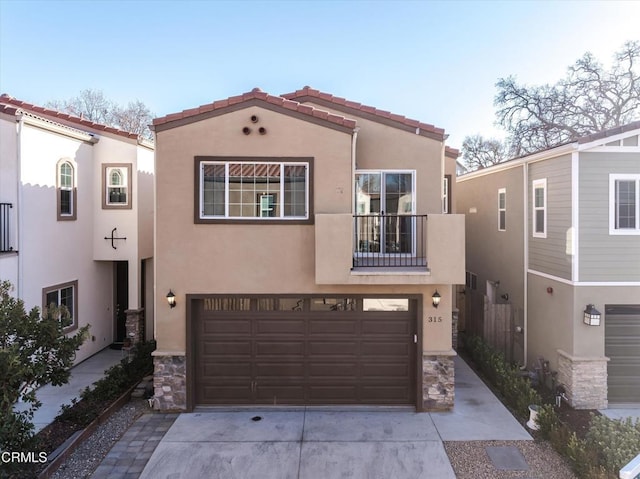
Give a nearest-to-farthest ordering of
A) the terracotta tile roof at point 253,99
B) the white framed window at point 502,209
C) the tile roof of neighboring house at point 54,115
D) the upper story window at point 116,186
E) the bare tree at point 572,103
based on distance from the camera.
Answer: the terracotta tile roof at point 253,99
the tile roof of neighboring house at point 54,115
the upper story window at point 116,186
the white framed window at point 502,209
the bare tree at point 572,103

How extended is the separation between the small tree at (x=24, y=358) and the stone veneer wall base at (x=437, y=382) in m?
6.52

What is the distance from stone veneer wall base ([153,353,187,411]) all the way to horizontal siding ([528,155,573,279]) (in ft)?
29.2

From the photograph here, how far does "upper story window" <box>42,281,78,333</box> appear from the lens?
10.1m

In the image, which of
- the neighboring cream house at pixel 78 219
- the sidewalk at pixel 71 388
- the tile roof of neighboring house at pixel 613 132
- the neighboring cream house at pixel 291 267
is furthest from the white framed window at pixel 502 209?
the sidewalk at pixel 71 388

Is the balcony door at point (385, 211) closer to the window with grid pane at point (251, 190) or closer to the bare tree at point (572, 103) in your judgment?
the window with grid pane at point (251, 190)

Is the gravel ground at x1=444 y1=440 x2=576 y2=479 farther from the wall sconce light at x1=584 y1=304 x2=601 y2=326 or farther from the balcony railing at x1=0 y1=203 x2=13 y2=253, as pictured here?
the balcony railing at x1=0 y1=203 x2=13 y2=253

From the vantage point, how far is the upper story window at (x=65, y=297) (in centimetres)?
1005

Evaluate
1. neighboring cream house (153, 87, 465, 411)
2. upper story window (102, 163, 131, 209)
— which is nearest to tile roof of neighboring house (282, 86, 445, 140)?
neighboring cream house (153, 87, 465, 411)

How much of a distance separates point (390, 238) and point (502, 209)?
239 inches

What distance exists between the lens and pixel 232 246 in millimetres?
8375

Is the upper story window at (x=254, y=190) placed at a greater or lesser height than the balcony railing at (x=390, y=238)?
greater

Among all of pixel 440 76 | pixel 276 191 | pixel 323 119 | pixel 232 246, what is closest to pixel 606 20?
pixel 440 76

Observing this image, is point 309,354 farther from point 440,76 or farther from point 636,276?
point 440,76

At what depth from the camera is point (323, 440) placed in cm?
736
